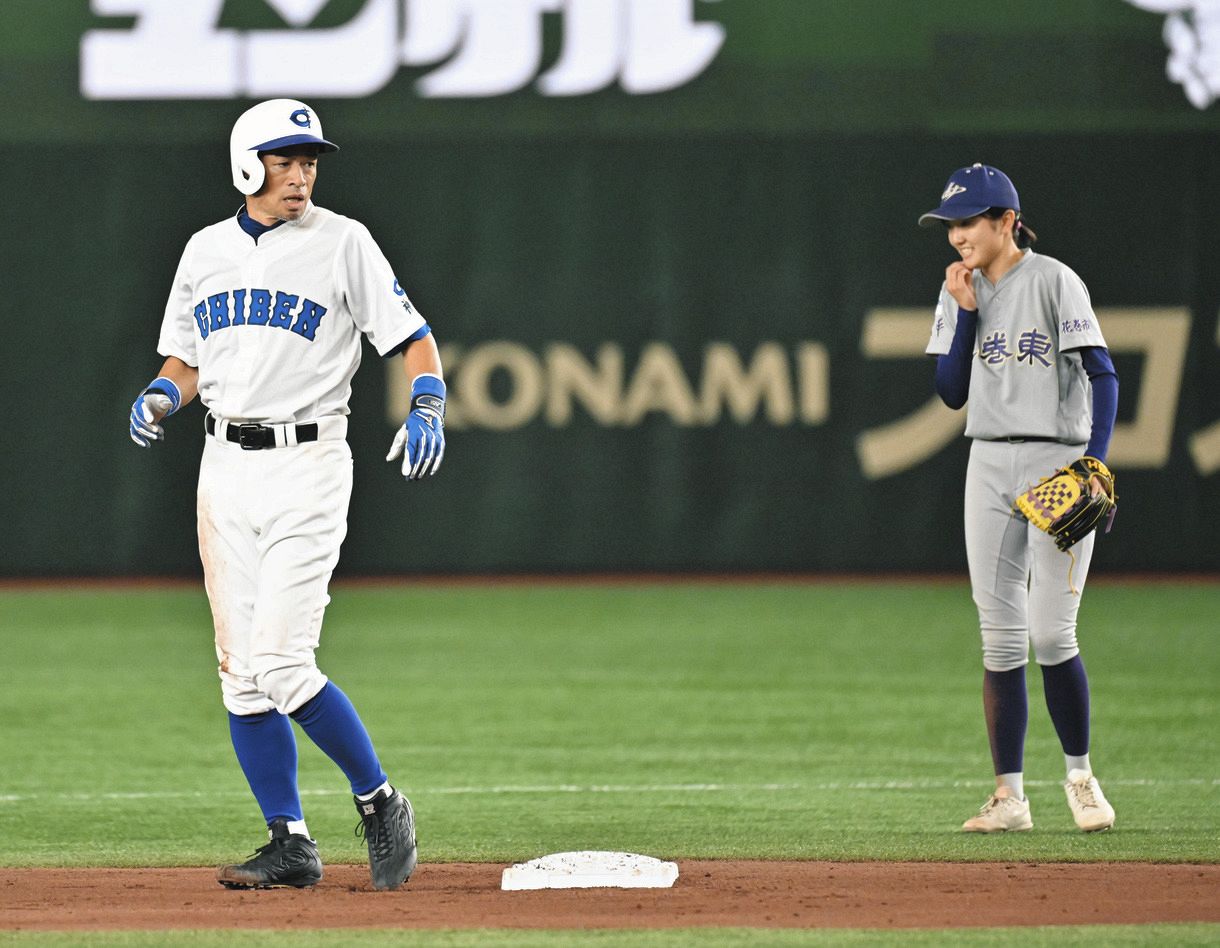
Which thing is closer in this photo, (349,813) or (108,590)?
(349,813)

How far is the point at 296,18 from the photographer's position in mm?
12898

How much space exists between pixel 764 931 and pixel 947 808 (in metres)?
1.94

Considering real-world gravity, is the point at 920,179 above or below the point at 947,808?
above

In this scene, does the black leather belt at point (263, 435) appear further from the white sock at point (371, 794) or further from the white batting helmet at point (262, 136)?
the white sock at point (371, 794)


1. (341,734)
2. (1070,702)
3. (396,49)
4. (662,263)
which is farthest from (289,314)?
(662,263)

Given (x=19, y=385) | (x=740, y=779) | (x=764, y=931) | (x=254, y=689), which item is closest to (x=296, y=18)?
(x=19, y=385)

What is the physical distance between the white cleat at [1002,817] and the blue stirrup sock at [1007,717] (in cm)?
8

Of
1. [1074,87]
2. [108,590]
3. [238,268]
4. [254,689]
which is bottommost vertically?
[108,590]

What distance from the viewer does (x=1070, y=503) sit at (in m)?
5.49

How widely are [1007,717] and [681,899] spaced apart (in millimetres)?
1473

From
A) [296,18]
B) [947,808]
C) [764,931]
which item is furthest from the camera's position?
[296,18]

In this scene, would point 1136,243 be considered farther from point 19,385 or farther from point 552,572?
point 19,385

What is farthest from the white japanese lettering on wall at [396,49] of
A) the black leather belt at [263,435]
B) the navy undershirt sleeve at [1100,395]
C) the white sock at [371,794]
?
the white sock at [371,794]

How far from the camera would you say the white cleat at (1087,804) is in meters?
5.75
